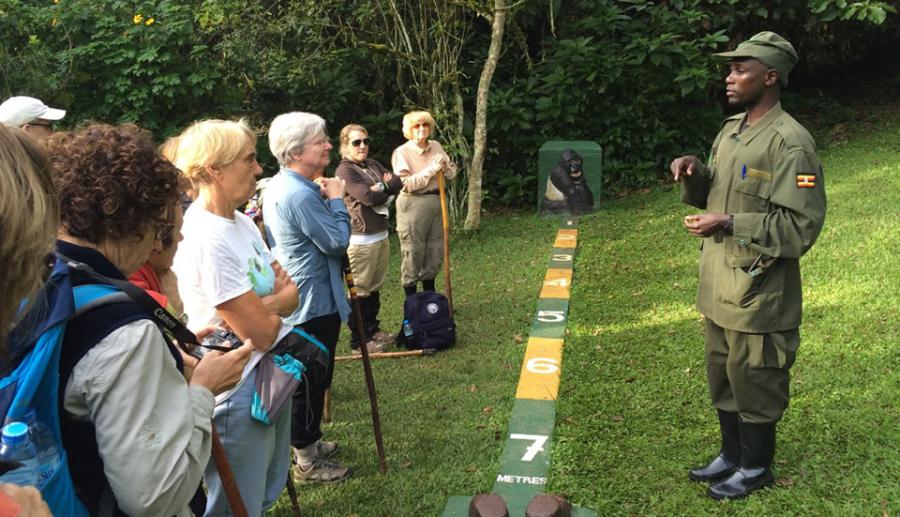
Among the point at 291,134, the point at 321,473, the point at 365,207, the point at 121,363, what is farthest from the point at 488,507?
the point at 365,207

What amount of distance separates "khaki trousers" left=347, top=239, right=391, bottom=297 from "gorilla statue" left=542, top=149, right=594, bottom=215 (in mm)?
5029

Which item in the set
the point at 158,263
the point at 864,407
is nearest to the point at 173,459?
the point at 158,263

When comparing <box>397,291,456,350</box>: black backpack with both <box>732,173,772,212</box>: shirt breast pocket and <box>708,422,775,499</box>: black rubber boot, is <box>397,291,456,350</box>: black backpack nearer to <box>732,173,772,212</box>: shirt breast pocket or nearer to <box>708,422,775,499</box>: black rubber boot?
<box>708,422,775,499</box>: black rubber boot

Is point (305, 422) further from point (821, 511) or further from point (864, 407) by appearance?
point (864, 407)

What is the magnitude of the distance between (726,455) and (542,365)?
1.81 m

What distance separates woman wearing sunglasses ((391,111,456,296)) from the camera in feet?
20.6

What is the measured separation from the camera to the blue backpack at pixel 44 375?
4.69ft

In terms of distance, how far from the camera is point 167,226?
1.96 m

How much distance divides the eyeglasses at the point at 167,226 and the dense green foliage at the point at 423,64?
7502 mm

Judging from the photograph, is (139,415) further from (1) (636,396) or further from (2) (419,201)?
(2) (419,201)

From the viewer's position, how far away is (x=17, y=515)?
1.24 meters

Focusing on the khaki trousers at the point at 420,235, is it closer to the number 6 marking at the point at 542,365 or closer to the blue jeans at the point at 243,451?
the number 6 marking at the point at 542,365

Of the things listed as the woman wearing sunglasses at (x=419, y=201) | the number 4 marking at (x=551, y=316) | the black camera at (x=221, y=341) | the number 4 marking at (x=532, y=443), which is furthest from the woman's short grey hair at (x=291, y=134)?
the number 4 marking at (x=551, y=316)

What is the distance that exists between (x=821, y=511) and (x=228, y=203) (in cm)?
300
